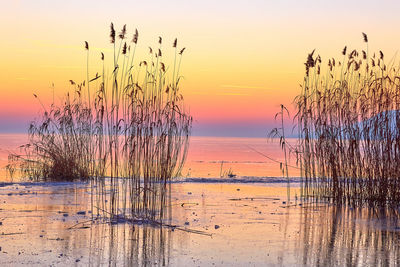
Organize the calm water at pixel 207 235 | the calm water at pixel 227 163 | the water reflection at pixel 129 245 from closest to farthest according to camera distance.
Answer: the water reflection at pixel 129 245, the calm water at pixel 207 235, the calm water at pixel 227 163

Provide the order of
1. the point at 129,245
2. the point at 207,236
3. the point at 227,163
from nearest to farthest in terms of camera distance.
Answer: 1. the point at 129,245
2. the point at 207,236
3. the point at 227,163

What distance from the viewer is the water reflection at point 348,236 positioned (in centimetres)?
420

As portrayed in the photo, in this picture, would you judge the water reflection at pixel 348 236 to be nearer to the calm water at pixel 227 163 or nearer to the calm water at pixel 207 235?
the calm water at pixel 207 235

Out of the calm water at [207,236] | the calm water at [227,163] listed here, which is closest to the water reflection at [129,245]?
the calm water at [207,236]

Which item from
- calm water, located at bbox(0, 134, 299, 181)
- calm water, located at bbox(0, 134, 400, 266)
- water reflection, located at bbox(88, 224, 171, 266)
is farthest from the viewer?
calm water, located at bbox(0, 134, 299, 181)

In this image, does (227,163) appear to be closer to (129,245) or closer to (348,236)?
(348,236)

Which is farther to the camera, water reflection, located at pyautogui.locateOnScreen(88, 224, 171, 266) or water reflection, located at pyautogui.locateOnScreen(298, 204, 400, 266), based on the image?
water reflection, located at pyautogui.locateOnScreen(298, 204, 400, 266)

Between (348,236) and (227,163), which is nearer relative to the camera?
(348,236)

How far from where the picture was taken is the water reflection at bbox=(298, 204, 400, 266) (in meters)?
4.20

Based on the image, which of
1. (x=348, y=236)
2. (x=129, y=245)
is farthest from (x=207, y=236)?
(x=348, y=236)

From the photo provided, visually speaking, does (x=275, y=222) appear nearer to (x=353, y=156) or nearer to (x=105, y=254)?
(x=353, y=156)

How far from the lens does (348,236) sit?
5.09 meters

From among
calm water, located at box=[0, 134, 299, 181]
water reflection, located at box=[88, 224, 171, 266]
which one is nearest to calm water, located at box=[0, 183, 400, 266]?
water reflection, located at box=[88, 224, 171, 266]

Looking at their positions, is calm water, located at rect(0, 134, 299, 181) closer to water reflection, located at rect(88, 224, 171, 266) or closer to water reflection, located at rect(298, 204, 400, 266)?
water reflection, located at rect(298, 204, 400, 266)
